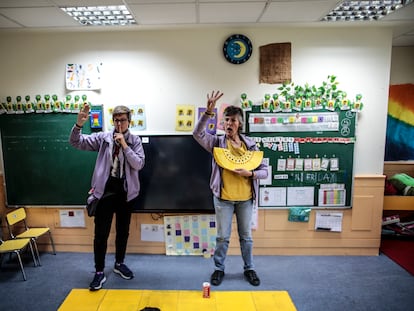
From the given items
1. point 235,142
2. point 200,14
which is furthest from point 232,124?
point 200,14

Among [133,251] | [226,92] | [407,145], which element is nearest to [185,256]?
[133,251]

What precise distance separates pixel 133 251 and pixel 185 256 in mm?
590

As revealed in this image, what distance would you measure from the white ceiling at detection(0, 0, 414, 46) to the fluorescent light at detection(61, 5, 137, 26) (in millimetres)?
72

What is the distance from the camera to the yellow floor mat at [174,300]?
85.7 inches

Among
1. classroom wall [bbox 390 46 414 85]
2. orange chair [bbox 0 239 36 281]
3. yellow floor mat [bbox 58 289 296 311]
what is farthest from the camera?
classroom wall [bbox 390 46 414 85]

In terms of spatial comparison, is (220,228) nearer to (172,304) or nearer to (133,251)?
(172,304)

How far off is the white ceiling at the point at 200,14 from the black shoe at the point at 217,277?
2.32 metres

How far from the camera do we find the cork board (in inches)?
114

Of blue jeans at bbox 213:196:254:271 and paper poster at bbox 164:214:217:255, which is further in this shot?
paper poster at bbox 164:214:217:255

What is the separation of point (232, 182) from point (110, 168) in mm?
1050

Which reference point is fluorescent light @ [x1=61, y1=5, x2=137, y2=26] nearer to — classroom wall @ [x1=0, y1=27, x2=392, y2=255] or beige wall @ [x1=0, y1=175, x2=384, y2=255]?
classroom wall @ [x1=0, y1=27, x2=392, y2=255]

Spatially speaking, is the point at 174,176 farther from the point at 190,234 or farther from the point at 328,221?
the point at 328,221

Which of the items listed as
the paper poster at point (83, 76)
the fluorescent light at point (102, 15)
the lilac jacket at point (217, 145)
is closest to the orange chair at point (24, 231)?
the paper poster at point (83, 76)

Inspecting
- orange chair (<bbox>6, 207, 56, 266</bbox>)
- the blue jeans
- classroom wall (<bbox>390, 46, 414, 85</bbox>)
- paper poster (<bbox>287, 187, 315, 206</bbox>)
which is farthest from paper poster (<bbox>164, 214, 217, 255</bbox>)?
classroom wall (<bbox>390, 46, 414, 85</bbox>)
